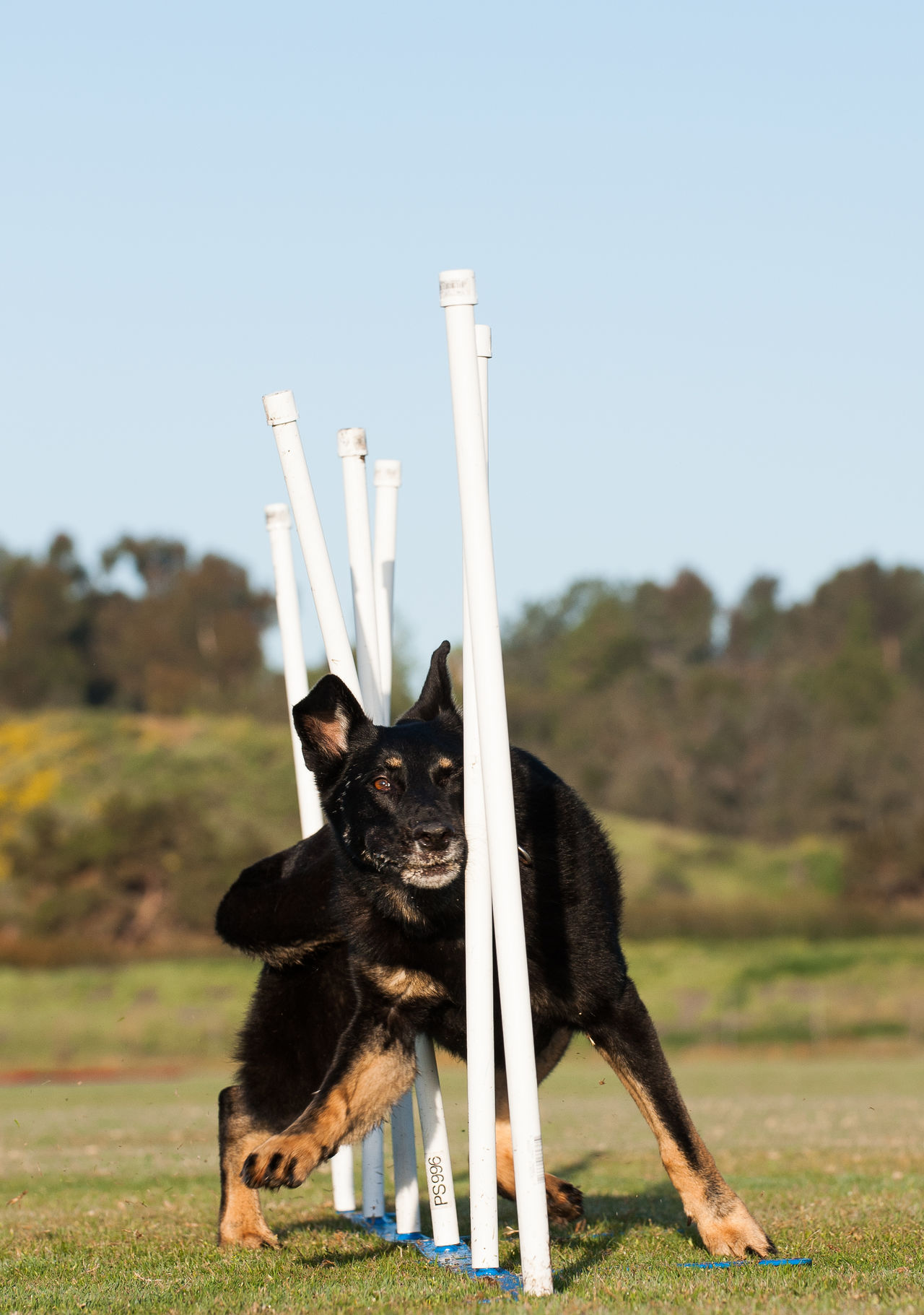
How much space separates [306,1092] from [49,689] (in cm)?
8803

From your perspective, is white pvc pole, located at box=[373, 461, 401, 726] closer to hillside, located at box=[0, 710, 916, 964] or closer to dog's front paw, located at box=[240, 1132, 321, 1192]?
dog's front paw, located at box=[240, 1132, 321, 1192]

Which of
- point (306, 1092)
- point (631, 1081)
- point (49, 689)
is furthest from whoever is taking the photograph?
point (49, 689)

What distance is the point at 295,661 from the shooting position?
7.66 m

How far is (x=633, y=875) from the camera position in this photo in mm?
62656

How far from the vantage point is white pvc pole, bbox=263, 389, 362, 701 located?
6.30 metres

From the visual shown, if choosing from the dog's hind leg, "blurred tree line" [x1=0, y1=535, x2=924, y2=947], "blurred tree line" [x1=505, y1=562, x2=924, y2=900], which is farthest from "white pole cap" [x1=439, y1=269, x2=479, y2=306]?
"blurred tree line" [x1=505, y1=562, x2=924, y2=900]

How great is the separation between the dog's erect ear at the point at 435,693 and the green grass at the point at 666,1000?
27852 millimetres

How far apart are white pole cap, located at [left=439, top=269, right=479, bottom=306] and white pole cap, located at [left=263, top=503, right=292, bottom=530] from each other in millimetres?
3140

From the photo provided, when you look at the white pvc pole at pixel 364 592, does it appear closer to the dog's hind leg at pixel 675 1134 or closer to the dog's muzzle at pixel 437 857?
the dog's muzzle at pixel 437 857

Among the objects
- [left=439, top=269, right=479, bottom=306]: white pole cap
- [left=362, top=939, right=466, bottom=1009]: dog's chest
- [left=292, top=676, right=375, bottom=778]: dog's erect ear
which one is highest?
[left=439, top=269, right=479, bottom=306]: white pole cap

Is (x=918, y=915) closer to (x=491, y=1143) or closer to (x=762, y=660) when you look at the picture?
(x=491, y=1143)

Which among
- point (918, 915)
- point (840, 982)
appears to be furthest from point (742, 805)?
point (840, 982)

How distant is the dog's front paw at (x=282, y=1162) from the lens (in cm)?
505

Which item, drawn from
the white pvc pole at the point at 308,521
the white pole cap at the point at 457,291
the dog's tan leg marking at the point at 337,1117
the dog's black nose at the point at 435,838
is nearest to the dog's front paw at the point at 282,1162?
the dog's tan leg marking at the point at 337,1117
